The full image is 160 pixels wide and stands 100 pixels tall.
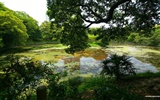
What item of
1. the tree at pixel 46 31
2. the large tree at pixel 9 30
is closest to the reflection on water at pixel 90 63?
the large tree at pixel 9 30

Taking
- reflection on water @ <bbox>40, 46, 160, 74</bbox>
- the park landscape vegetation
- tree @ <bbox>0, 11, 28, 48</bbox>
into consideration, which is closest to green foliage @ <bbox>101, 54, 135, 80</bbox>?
the park landscape vegetation

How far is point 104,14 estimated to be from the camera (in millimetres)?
11039

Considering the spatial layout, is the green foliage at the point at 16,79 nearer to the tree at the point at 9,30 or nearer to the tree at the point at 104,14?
the tree at the point at 104,14

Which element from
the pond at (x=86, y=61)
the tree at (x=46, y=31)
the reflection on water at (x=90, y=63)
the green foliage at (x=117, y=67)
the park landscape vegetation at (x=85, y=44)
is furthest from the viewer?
the tree at (x=46, y=31)

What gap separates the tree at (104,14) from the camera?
9234mm

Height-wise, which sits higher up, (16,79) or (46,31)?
(46,31)

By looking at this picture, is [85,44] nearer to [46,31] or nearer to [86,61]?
[86,61]

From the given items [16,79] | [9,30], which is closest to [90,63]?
[16,79]

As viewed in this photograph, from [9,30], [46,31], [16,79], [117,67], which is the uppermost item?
[9,30]

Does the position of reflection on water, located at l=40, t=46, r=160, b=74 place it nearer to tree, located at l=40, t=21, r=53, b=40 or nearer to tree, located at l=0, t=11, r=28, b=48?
tree, located at l=0, t=11, r=28, b=48

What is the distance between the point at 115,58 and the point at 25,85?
5207mm

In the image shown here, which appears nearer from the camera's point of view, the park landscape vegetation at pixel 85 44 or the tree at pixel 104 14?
the park landscape vegetation at pixel 85 44

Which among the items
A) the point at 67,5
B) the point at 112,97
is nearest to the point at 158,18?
the point at 67,5

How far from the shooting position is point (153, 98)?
4773mm
